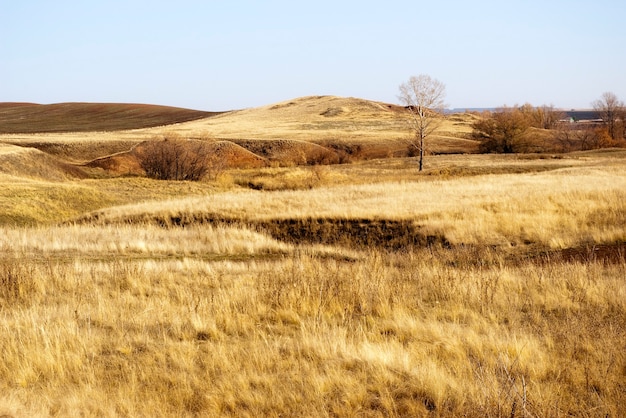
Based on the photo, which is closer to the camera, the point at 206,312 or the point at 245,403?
the point at 245,403

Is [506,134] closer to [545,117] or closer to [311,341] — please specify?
[545,117]

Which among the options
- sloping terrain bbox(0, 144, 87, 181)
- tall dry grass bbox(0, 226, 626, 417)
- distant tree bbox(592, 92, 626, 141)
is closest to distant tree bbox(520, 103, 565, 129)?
distant tree bbox(592, 92, 626, 141)

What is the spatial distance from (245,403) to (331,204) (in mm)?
17855

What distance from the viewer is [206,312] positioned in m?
7.98

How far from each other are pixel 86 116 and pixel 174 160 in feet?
237

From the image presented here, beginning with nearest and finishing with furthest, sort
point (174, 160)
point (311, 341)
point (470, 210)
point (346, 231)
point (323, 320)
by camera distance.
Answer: point (311, 341)
point (323, 320)
point (346, 231)
point (470, 210)
point (174, 160)

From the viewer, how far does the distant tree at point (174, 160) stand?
136 ft

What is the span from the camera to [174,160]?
41594mm

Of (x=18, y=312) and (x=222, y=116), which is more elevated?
(x=222, y=116)

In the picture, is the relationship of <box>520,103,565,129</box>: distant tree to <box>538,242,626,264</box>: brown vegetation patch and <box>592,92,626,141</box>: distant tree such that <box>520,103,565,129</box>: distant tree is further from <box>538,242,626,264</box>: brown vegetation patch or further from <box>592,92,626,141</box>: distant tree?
<box>538,242,626,264</box>: brown vegetation patch

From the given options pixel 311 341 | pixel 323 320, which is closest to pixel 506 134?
pixel 323 320

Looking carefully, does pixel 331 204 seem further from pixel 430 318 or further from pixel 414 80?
pixel 414 80

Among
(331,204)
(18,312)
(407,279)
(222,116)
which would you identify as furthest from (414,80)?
(222,116)

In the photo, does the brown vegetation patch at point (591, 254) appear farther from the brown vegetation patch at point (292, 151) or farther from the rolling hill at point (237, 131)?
the brown vegetation patch at point (292, 151)
